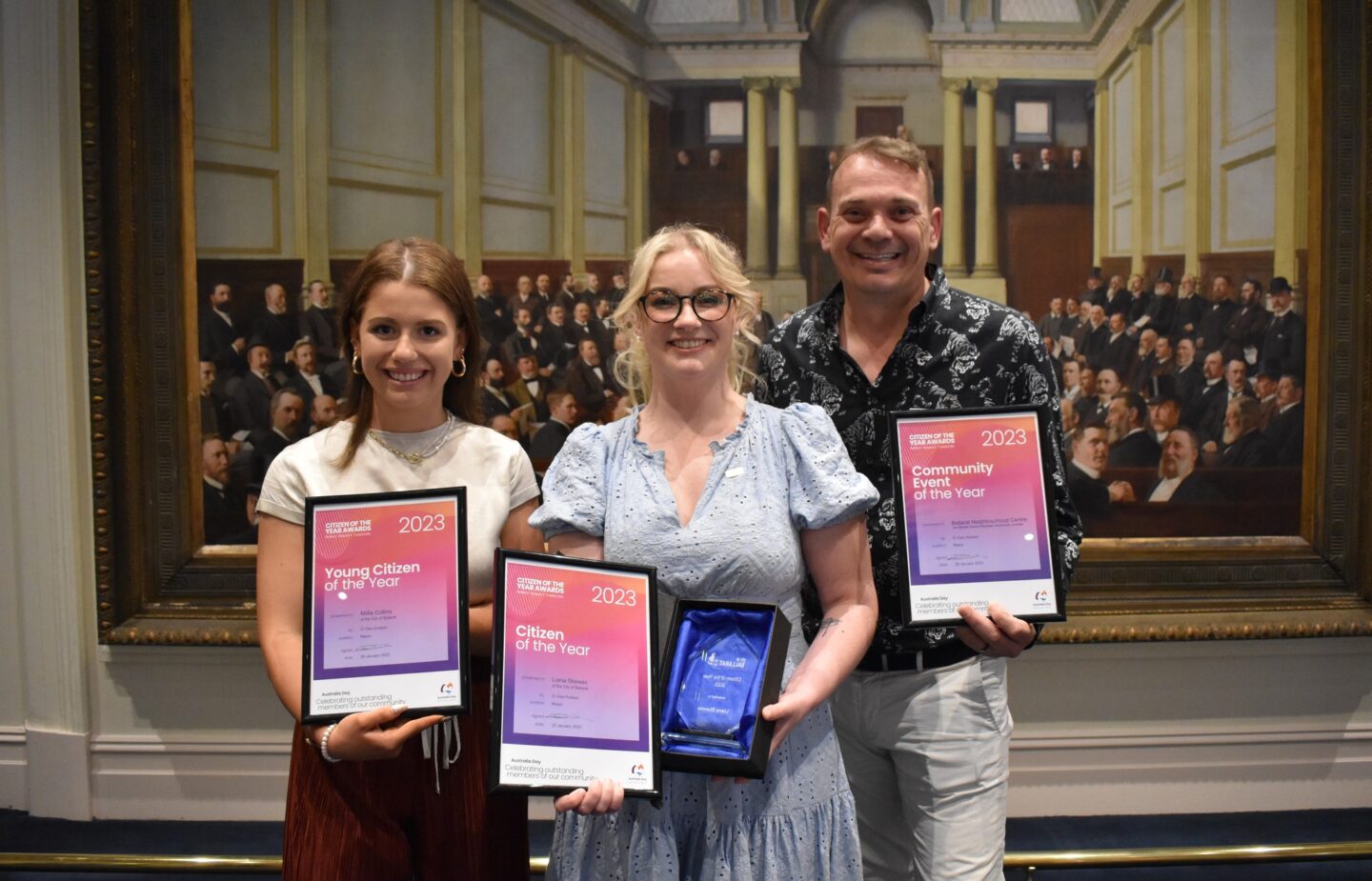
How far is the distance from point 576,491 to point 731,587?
0.33m

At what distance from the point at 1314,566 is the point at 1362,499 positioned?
1.03 ft

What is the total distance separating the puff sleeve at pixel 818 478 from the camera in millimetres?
1803

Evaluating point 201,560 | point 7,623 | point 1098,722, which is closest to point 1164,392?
point 1098,722

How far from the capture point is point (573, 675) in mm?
1675

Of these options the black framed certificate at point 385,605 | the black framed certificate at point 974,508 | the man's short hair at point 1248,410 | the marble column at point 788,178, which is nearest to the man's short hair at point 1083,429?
the man's short hair at point 1248,410

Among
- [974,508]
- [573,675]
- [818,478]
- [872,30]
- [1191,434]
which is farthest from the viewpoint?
[1191,434]

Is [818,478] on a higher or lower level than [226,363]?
lower

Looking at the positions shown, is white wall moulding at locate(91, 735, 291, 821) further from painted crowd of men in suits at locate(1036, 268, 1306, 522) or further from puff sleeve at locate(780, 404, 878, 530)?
painted crowd of men in suits at locate(1036, 268, 1306, 522)

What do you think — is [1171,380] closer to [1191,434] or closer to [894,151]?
[1191,434]

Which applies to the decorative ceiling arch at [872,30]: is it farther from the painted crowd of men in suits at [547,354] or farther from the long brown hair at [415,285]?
the long brown hair at [415,285]

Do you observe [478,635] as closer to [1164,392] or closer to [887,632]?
[887,632]

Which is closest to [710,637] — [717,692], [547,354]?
[717,692]

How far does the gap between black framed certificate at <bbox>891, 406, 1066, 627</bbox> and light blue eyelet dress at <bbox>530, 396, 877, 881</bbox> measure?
0.16 m

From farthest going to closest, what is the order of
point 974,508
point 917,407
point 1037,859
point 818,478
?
point 1037,859
point 917,407
point 974,508
point 818,478
